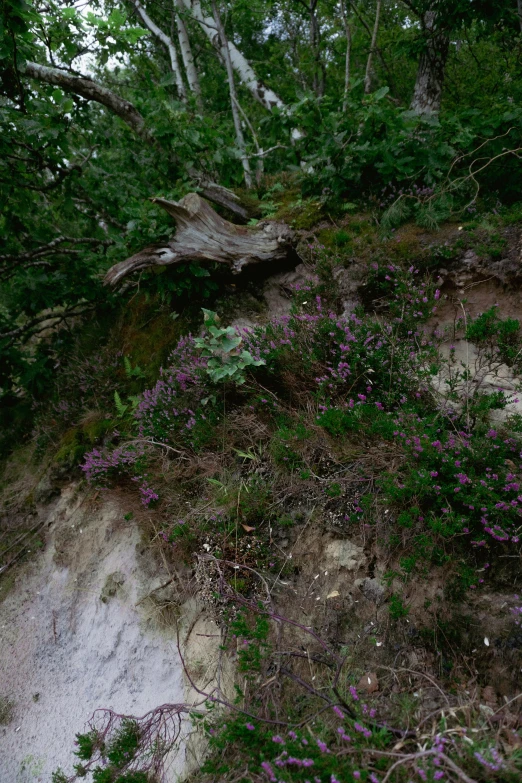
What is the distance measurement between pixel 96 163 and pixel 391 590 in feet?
24.3

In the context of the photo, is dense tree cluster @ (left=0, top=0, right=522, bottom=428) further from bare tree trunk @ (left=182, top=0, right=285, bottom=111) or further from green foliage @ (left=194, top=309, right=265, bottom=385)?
green foliage @ (left=194, top=309, right=265, bottom=385)

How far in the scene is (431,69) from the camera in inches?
251

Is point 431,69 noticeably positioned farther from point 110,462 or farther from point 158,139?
point 110,462

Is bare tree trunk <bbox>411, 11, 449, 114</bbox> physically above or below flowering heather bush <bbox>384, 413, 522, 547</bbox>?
above

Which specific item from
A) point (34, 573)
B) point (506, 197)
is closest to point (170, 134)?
point (506, 197)

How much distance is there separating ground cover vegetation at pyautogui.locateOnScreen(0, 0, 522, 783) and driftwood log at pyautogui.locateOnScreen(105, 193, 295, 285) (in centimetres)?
21

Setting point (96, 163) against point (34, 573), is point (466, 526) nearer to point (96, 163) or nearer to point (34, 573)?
point (34, 573)

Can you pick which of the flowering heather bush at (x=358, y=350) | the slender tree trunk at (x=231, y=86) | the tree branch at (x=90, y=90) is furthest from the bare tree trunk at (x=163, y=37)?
the flowering heather bush at (x=358, y=350)

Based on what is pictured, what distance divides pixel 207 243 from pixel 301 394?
2.51m

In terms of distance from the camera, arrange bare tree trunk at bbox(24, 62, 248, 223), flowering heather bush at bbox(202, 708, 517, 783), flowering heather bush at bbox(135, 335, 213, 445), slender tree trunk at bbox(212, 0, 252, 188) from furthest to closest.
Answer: slender tree trunk at bbox(212, 0, 252, 188) < bare tree trunk at bbox(24, 62, 248, 223) < flowering heather bush at bbox(135, 335, 213, 445) < flowering heather bush at bbox(202, 708, 517, 783)

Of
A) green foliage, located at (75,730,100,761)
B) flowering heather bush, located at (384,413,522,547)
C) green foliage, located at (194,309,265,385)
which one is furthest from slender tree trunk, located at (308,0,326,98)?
green foliage, located at (75,730,100,761)

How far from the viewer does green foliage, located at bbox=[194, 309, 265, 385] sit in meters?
4.50

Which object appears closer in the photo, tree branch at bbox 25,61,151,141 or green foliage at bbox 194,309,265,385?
green foliage at bbox 194,309,265,385

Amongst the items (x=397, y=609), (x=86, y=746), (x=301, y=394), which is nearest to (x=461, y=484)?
(x=397, y=609)
